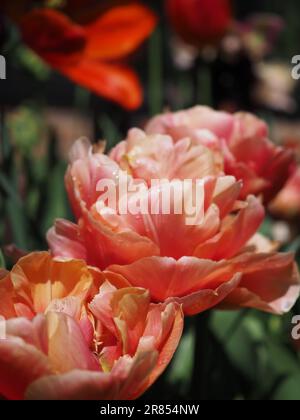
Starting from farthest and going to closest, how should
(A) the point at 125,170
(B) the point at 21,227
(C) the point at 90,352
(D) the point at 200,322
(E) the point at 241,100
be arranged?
(E) the point at 241,100, (B) the point at 21,227, (D) the point at 200,322, (A) the point at 125,170, (C) the point at 90,352

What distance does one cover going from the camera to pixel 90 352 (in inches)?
16.0

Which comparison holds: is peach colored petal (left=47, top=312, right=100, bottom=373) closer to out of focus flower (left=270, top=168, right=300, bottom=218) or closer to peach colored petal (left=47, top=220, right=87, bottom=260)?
peach colored petal (left=47, top=220, right=87, bottom=260)

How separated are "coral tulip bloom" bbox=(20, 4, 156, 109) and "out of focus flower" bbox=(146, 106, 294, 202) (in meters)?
0.16

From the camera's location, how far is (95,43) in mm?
829

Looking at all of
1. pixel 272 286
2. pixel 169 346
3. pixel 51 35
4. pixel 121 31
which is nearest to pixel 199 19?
pixel 121 31

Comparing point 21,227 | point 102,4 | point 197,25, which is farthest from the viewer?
point 197,25

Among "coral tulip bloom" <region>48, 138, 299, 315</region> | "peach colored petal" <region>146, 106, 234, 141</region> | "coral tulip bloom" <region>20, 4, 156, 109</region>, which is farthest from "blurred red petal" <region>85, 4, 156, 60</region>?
"coral tulip bloom" <region>48, 138, 299, 315</region>

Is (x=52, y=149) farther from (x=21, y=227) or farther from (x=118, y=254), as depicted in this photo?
(x=118, y=254)

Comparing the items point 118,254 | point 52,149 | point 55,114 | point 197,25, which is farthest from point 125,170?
point 55,114

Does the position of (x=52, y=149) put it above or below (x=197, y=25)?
below

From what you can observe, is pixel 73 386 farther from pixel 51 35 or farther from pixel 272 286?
pixel 51 35

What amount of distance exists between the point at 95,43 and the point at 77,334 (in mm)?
478

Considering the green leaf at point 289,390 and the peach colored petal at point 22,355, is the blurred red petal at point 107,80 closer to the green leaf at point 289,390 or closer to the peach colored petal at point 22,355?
the green leaf at point 289,390
